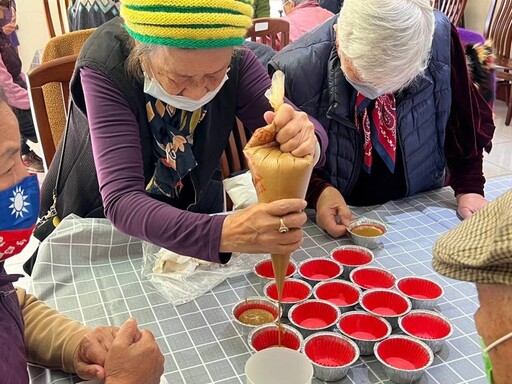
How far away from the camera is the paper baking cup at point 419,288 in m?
1.28

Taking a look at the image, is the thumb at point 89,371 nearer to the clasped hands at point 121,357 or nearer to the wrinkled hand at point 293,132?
the clasped hands at point 121,357

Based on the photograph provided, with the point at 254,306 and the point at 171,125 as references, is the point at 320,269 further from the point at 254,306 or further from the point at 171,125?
the point at 171,125

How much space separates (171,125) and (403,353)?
81 cm

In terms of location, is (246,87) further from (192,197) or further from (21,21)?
(21,21)

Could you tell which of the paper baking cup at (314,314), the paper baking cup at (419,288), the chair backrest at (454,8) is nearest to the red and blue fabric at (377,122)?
the paper baking cup at (419,288)

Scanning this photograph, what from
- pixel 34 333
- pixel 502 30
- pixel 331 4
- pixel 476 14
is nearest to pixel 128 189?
pixel 34 333

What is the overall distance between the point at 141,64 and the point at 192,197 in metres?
0.46

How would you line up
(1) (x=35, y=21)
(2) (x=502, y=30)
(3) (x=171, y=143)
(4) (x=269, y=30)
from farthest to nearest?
(1) (x=35, y=21)
(2) (x=502, y=30)
(4) (x=269, y=30)
(3) (x=171, y=143)

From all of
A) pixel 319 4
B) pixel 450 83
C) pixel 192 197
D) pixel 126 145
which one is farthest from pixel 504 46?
pixel 126 145

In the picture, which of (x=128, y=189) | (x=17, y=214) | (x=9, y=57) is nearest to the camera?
(x=17, y=214)

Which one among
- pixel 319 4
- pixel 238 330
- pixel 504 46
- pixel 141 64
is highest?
pixel 141 64

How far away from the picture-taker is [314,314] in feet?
4.07

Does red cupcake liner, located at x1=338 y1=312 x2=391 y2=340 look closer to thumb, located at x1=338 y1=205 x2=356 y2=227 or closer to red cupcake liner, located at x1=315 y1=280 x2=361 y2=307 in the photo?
red cupcake liner, located at x1=315 y1=280 x2=361 y2=307

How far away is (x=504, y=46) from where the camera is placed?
4973 millimetres
